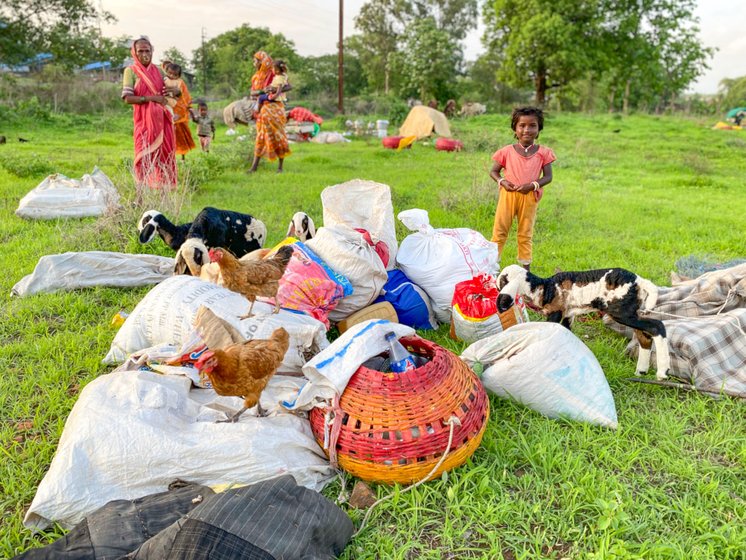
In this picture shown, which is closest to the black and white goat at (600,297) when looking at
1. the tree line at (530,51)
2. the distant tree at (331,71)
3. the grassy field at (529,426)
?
the grassy field at (529,426)

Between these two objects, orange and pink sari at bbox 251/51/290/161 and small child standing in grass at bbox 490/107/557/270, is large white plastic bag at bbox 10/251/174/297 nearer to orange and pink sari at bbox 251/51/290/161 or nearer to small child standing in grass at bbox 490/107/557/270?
small child standing in grass at bbox 490/107/557/270

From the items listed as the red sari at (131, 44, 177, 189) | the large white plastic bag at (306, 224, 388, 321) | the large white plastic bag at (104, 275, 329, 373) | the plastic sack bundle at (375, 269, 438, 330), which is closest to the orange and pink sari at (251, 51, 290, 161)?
the red sari at (131, 44, 177, 189)

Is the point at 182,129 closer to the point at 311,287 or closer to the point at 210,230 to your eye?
the point at 210,230

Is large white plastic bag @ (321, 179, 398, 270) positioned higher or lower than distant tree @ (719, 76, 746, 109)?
lower

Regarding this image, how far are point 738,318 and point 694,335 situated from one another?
0.29 metres

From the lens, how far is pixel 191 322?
2.68 metres

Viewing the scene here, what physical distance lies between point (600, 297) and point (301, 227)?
2136 mm

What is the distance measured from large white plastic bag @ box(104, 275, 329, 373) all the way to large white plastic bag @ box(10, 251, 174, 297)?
3.53ft

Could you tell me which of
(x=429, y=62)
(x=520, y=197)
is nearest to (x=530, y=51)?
(x=429, y=62)

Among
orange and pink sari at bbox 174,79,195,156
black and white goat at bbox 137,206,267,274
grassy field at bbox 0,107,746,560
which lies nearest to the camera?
grassy field at bbox 0,107,746,560

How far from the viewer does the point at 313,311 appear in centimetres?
298

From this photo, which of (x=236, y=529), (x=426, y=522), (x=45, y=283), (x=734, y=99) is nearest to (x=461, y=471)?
(x=426, y=522)

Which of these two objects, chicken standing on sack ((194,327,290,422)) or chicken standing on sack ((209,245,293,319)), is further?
chicken standing on sack ((209,245,293,319))

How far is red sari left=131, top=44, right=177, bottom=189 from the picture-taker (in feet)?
18.1
